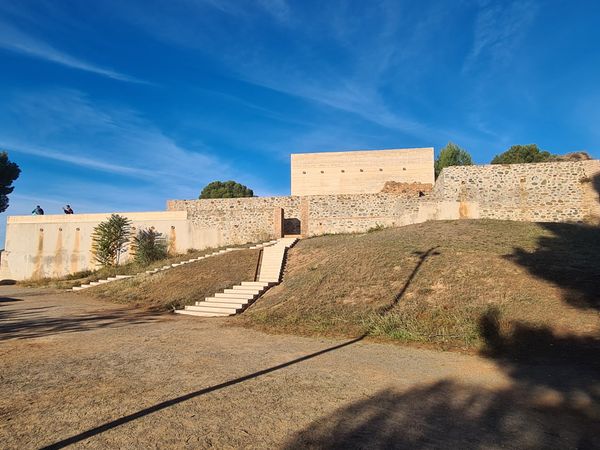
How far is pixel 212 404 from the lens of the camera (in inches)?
176

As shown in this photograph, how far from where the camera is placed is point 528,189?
66.2 feet

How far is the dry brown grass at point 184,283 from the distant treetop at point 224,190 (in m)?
29.0

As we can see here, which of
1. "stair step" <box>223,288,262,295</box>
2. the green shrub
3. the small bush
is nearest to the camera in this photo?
"stair step" <box>223,288,262,295</box>

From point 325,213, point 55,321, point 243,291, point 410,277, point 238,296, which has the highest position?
point 325,213

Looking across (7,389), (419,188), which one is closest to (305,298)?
(7,389)

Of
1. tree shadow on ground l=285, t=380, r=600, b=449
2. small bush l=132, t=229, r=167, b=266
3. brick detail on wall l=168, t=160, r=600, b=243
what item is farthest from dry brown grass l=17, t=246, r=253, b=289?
tree shadow on ground l=285, t=380, r=600, b=449

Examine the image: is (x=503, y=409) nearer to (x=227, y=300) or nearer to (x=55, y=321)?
(x=227, y=300)

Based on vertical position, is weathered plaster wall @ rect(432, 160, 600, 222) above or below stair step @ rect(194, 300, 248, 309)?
above

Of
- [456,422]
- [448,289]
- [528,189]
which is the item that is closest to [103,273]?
[448,289]

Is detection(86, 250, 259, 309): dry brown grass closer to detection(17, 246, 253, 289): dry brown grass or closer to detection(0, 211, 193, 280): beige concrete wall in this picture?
detection(17, 246, 253, 289): dry brown grass

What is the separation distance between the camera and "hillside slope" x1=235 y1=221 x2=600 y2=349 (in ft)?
26.5

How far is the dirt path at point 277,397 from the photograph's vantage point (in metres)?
3.68

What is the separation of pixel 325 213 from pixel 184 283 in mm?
10580

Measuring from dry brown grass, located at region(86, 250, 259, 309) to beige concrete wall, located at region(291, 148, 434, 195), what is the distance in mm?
14263
